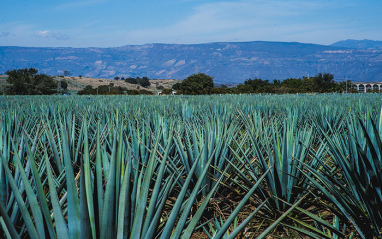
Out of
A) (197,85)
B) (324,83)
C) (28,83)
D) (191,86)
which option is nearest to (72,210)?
(191,86)

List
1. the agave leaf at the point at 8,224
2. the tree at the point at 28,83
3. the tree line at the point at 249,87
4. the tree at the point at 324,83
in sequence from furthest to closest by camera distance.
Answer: the tree at the point at 324,83 → the tree line at the point at 249,87 → the tree at the point at 28,83 → the agave leaf at the point at 8,224

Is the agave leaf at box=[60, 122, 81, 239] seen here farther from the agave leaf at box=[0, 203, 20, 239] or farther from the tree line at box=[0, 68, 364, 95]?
the tree line at box=[0, 68, 364, 95]

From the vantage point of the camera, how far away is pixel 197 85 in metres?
56.2

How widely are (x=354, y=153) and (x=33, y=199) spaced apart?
6.95ft

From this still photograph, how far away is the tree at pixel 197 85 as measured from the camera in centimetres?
5588

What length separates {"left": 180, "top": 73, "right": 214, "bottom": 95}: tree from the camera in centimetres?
5588

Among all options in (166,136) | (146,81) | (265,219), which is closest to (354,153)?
(265,219)

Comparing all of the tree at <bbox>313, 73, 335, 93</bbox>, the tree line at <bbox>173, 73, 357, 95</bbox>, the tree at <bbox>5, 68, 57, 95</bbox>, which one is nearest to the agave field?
the tree line at <bbox>173, 73, 357, 95</bbox>

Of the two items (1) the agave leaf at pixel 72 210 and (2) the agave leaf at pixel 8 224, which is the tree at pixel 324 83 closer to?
(1) the agave leaf at pixel 72 210

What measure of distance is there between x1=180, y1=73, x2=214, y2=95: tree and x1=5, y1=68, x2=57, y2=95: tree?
23.0m

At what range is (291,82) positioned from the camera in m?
75.8

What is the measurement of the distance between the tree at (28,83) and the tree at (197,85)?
75.5 ft

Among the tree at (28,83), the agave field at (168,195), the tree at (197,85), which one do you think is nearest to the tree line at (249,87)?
the tree at (197,85)

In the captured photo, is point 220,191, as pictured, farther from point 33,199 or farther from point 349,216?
point 33,199
